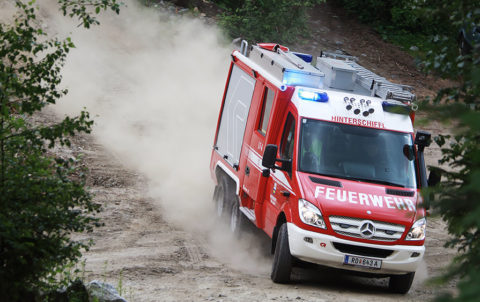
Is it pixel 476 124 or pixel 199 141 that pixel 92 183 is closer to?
pixel 199 141

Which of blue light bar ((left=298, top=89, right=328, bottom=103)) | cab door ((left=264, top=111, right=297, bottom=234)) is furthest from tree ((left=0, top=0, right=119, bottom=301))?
blue light bar ((left=298, top=89, right=328, bottom=103))

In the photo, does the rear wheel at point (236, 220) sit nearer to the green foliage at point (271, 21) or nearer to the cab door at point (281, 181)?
the cab door at point (281, 181)

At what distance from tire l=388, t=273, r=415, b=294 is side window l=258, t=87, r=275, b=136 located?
272 centimetres

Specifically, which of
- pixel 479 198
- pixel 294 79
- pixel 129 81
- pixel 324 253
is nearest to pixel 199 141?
pixel 129 81

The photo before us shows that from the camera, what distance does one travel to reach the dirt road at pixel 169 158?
9.75 meters

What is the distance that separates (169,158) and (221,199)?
175 inches

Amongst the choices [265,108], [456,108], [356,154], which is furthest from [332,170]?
[456,108]

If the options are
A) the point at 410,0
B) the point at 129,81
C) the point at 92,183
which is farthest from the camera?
the point at 129,81

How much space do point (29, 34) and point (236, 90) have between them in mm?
6704

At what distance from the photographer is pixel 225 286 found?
9430 mm

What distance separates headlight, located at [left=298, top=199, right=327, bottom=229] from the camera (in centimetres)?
923

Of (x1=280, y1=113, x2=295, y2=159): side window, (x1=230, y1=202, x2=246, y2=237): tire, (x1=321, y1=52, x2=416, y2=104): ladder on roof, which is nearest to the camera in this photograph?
(x1=280, y1=113, x2=295, y2=159): side window

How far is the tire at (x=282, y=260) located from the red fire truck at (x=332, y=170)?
1 centimetres

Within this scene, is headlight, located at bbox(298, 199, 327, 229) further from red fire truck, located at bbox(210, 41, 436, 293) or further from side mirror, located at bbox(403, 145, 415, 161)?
side mirror, located at bbox(403, 145, 415, 161)
